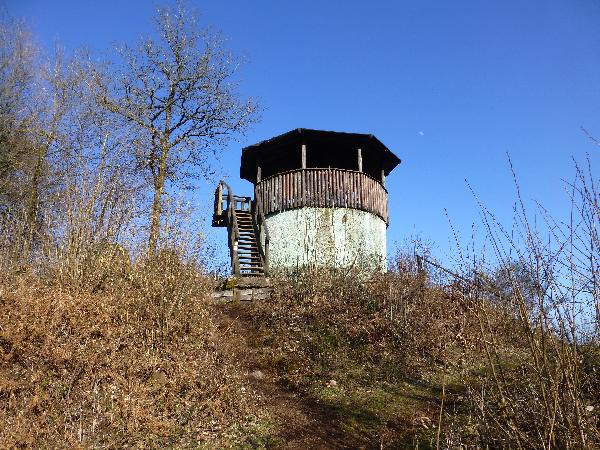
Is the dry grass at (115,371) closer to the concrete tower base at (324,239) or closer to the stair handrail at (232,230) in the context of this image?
the stair handrail at (232,230)

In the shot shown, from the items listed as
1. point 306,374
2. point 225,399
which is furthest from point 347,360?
point 225,399

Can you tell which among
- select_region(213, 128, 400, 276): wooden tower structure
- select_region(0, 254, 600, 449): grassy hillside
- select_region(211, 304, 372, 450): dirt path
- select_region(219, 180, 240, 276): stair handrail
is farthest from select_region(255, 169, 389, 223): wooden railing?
select_region(211, 304, 372, 450): dirt path

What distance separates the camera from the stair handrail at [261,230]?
59.0ft

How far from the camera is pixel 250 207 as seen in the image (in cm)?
2005

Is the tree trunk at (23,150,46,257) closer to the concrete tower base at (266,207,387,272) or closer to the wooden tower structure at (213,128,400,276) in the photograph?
the wooden tower structure at (213,128,400,276)

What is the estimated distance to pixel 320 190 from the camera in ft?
59.3

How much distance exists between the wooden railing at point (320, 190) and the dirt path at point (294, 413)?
7190mm

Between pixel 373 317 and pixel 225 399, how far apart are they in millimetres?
5709

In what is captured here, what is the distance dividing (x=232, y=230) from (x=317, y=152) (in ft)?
19.6

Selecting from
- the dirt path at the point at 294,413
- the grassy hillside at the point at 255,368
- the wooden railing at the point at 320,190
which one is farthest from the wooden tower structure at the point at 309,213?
the dirt path at the point at 294,413

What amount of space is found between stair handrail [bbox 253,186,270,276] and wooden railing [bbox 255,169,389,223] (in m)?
0.29

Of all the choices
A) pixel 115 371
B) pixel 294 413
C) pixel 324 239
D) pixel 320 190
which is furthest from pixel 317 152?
pixel 115 371

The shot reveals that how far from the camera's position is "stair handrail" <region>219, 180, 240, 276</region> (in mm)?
16828

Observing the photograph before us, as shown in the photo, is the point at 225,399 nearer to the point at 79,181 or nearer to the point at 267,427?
the point at 267,427
